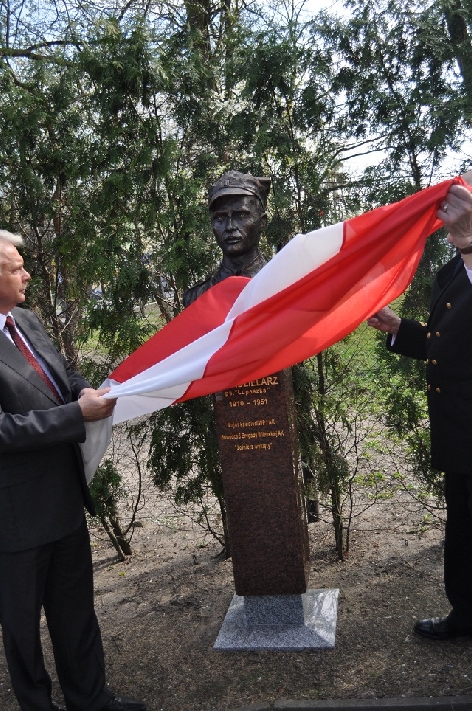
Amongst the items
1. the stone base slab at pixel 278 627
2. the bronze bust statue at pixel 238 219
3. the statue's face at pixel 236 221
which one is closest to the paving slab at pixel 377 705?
the stone base slab at pixel 278 627

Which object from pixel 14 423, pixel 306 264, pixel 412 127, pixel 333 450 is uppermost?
pixel 412 127

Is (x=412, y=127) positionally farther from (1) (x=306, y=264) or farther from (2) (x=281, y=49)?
(1) (x=306, y=264)

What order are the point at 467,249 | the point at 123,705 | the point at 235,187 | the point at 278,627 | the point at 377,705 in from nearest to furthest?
the point at 467,249, the point at 377,705, the point at 123,705, the point at 235,187, the point at 278,627

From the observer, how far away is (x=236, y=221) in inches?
134

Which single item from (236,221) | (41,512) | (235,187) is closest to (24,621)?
(41,512)

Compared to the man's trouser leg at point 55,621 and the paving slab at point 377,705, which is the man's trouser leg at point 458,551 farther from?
the man's trouser leg at point 55,621

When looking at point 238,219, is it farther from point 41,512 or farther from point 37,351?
point 41,512

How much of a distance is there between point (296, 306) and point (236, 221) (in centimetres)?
68

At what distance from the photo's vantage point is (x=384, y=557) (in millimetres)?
4711

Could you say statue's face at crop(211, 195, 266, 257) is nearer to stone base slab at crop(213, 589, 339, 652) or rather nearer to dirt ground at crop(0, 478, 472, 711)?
stone base slab at crop(213, 589, 339, 652)

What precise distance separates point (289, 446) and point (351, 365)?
5.06 ft

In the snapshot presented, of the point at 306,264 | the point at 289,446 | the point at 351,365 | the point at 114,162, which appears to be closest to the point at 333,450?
the point at 351,365

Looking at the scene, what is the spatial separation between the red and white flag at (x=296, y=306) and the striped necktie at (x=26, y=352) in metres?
0.29

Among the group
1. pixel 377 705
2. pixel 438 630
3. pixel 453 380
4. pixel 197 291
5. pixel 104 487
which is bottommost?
pixel 377 705
